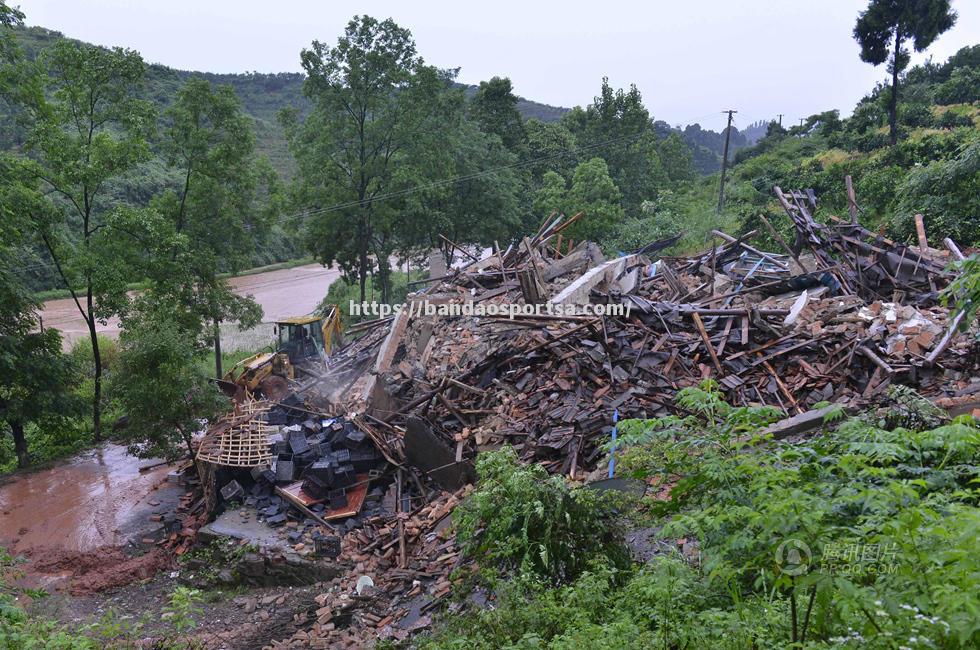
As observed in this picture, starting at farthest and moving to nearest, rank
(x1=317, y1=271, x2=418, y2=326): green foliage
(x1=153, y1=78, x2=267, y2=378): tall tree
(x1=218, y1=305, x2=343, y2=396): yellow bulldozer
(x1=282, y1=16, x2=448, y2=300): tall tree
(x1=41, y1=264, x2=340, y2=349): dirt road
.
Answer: (x1=41, y1=264, x2=340, y2=349): dirt road
(x1=317, y1=271, x2=418, y2=326): green foliage
(x1=282, y1=16, x2=448, y2=300): tall tree
(x1=153, y1=78, x2=267, y2=378): tall tree
(x1=218, y1=305, x2=343, y2=396): yellow bulldozer

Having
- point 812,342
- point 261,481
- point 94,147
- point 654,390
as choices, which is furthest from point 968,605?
point 94,147

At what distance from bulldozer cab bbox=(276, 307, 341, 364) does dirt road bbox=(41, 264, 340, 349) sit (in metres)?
11.3

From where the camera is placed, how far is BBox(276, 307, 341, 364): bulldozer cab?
17.3 metres

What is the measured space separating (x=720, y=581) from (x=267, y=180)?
17.2 meters

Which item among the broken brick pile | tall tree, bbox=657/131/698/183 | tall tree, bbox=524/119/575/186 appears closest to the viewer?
the broken brick pile

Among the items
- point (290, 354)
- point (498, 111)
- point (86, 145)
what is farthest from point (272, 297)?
point (86, 145)

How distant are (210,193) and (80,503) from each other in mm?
8573

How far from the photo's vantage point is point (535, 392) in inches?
417

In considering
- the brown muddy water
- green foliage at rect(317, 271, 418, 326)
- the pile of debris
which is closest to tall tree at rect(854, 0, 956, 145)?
the pile of debris

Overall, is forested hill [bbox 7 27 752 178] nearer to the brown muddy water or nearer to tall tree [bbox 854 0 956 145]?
tall tree [bbox 854 0 956 145]

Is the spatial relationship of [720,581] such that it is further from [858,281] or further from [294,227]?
[294,227]

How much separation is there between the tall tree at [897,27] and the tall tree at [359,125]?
23.2 m

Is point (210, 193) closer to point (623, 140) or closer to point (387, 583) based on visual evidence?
point (387, 583)

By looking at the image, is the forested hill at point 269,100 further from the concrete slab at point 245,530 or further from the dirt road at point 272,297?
the concrete slab at point 245,530
